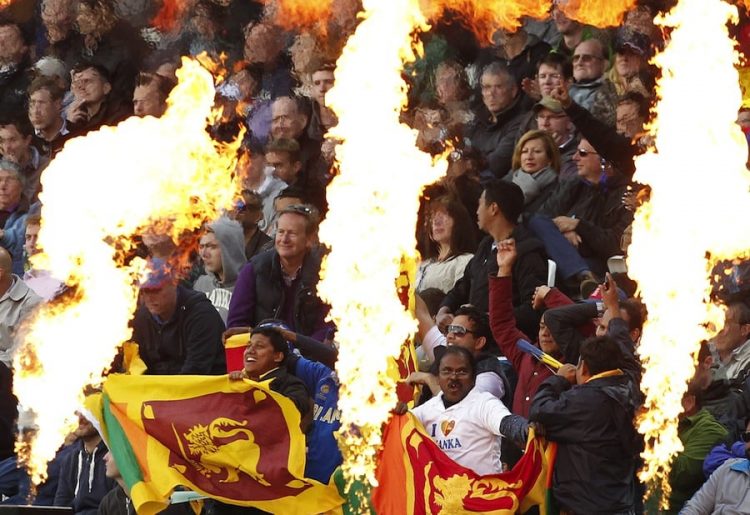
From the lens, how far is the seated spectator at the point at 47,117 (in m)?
15.2

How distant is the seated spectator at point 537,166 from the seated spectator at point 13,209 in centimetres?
434

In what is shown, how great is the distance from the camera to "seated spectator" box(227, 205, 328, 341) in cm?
1153

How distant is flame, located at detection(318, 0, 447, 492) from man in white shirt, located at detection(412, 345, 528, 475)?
0.37m

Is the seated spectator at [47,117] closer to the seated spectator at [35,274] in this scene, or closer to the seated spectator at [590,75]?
the seated spectator at [35,274]

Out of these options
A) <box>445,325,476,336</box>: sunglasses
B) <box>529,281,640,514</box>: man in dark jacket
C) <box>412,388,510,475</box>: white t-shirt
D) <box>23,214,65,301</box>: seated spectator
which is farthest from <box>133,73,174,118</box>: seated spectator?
<box>529,281,640,514</box>: man in dark jacket

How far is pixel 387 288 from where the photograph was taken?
1075cm

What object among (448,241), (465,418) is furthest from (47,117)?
(465,418)

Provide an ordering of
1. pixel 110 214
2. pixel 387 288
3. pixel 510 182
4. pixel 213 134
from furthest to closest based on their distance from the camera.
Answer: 1. pixel 213 134
2. pixel 110 214
3. pixel 510 182
4. pixel 387 288

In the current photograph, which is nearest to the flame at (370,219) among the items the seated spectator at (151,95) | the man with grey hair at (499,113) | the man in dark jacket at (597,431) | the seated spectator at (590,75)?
the man with grey hair at (499,113)

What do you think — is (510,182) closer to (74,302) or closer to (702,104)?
(702,104)

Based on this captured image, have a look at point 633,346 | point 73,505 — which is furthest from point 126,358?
point 633,346

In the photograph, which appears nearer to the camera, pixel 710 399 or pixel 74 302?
pixel 710 399

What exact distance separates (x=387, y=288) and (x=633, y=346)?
1.69 m

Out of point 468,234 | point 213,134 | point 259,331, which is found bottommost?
point 259,331
